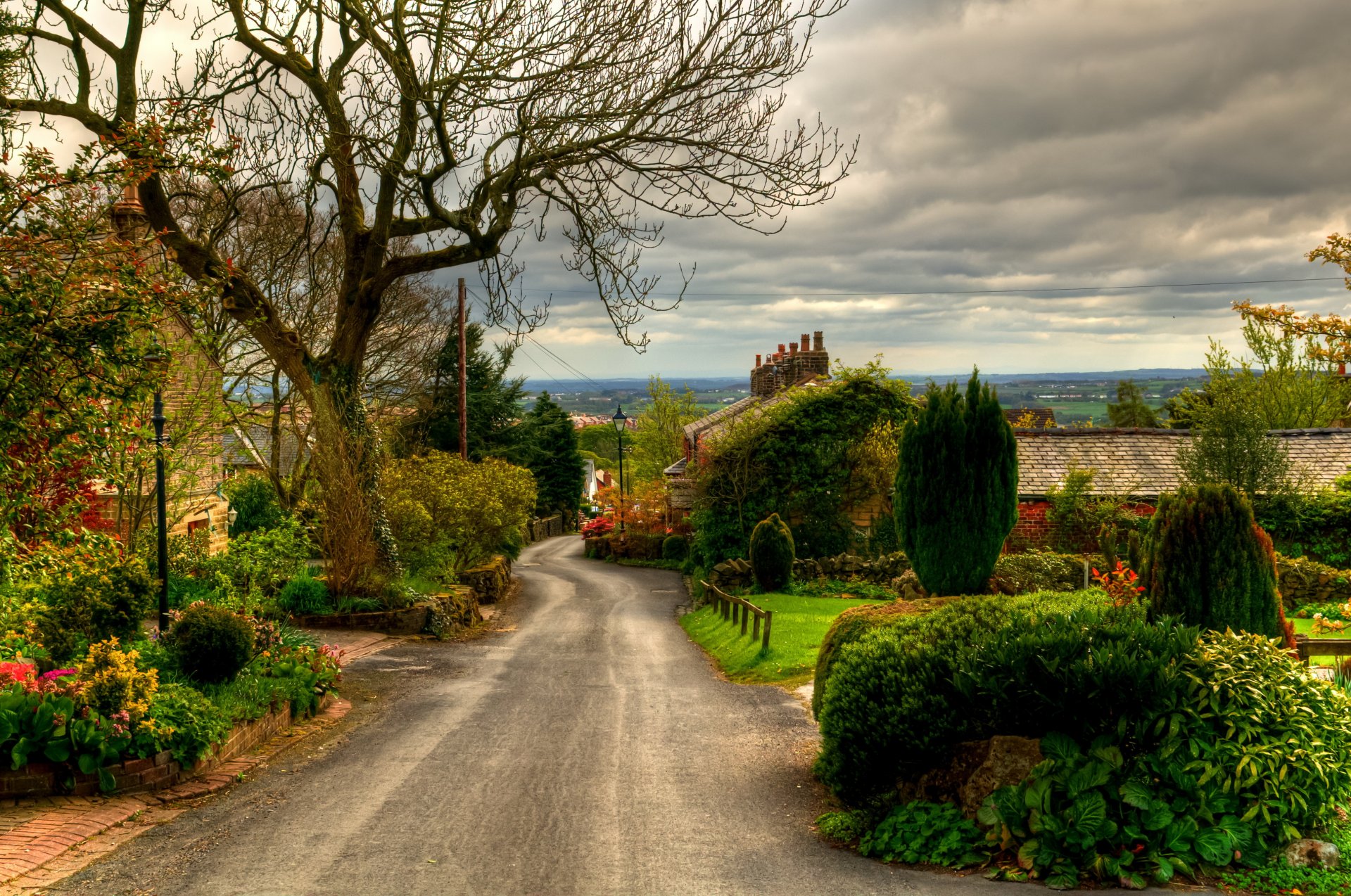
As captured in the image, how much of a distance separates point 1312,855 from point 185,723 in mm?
9291

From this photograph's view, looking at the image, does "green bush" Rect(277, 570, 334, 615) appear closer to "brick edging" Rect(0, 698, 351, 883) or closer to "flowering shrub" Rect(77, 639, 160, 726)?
"brick edging" Rect(0, 698, 351, 883)

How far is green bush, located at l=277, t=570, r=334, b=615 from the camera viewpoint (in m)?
19.0

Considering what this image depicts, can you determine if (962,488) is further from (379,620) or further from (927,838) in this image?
(379,620)

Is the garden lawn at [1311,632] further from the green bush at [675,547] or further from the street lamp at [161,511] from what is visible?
the green bush at [675,547]

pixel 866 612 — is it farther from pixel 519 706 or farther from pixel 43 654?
pixel 43 654

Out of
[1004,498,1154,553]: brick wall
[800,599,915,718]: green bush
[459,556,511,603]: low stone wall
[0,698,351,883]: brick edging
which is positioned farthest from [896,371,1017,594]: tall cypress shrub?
[459,556,511,603]: low stone wall

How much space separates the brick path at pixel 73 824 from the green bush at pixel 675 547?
116 feet

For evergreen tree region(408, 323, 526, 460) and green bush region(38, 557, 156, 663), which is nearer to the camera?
green bush region(38, 557, 156, 663)

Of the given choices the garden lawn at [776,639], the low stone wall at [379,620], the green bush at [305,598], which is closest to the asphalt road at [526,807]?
the garden lawn at [776,639]

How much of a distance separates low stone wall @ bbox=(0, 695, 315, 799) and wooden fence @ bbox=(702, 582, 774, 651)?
30.8ft

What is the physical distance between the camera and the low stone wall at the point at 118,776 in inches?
319

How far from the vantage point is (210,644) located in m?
10.3

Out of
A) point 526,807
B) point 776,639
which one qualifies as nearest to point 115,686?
point 526,807

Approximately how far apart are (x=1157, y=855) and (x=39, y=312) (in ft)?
28.1
